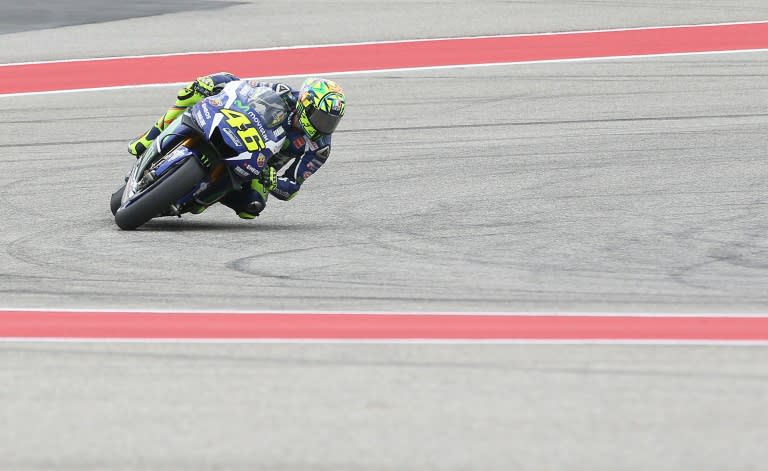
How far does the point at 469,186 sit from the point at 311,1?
10.6 metres

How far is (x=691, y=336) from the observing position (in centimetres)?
665

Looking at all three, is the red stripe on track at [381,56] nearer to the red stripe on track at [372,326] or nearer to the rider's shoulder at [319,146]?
the rider's shoulder at [319,146]

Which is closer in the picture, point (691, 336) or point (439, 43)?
point (691, 336)

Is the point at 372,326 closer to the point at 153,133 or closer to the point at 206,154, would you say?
the point at 206,154

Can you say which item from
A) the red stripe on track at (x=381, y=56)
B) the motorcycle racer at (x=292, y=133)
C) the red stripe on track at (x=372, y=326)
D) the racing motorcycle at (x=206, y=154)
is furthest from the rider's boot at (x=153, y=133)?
the red stripe on track at (x=381, y=56)

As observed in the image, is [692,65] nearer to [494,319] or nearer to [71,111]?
[71,111]

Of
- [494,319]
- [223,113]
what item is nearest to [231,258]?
[223,113]

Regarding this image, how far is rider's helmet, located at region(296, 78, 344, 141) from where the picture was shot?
9.79 m

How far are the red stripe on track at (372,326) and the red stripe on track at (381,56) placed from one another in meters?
9.42

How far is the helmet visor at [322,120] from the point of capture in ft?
32.2

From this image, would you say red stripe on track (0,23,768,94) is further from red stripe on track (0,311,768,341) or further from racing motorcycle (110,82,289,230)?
red stripe on track (0,311,768,341)

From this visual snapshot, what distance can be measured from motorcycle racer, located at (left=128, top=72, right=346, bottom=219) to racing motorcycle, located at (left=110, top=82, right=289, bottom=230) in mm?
113

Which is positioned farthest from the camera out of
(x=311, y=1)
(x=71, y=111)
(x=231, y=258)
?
(x=311, y=1)

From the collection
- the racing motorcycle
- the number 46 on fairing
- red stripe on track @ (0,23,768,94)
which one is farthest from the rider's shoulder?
red stripe on track @ (0,23,768,94)
